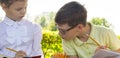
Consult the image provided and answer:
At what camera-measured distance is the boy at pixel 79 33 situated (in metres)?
2.88

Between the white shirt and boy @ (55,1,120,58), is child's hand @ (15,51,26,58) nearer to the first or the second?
the white shirt

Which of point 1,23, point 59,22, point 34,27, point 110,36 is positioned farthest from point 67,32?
point 1,23

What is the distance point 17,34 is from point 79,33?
0.73 metres

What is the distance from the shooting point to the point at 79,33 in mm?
2949

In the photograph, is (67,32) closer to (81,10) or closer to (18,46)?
(81,10)

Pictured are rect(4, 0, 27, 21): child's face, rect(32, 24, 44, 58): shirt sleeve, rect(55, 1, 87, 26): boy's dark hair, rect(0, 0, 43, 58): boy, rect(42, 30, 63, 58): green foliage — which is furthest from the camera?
rect(42, 30, 63, 58): green foliage

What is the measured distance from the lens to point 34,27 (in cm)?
344

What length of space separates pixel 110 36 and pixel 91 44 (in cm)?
18

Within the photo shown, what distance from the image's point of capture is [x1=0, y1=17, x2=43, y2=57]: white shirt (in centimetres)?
333

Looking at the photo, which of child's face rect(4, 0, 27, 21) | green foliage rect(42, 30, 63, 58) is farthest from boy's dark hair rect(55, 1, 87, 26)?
green foliage rect(42, 30, 63, 58)

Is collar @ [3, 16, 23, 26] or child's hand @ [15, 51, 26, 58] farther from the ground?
collar @ [3, 16, 23, 26]

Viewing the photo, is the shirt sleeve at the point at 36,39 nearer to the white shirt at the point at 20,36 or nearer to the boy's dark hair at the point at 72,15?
the white shirt at the point at 20,36

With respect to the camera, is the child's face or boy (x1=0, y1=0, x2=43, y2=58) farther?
boy (x1=0, y1=0, x2=43, y2=58)

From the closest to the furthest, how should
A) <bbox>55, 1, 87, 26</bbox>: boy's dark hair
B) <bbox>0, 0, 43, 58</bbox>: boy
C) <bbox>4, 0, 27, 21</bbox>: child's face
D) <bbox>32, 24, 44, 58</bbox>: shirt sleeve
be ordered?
<bbox>55, 1, 87, 26</bbox>: boy's dark hair → <bbox>4, 0, 27, 21</bbox>: child's face → <bbox>0, 0, 43, 58</bbox>: boy → <bbox>32, 24, 44, 58</bbox>: shirt sleeve
